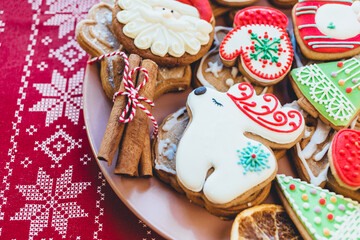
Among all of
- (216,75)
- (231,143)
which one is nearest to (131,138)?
(231,143)

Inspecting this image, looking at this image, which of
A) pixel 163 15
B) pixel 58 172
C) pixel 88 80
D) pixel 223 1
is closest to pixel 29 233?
pixel 58 172

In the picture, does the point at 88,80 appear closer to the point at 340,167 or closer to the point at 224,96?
the point at 224,96

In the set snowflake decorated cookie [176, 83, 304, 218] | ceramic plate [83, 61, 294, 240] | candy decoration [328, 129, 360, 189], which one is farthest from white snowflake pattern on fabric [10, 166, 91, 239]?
candy decoration [328, 129, 360, 189]

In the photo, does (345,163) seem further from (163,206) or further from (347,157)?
(163,206)

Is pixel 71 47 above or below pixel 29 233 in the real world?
above

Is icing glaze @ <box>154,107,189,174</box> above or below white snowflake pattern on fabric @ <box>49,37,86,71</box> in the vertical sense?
below

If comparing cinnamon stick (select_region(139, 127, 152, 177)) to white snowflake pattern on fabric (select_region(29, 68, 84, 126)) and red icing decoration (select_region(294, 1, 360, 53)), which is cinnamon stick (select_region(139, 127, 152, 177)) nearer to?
white snowflake pattern on fabric (select_region(29, 68, 84, 126))
